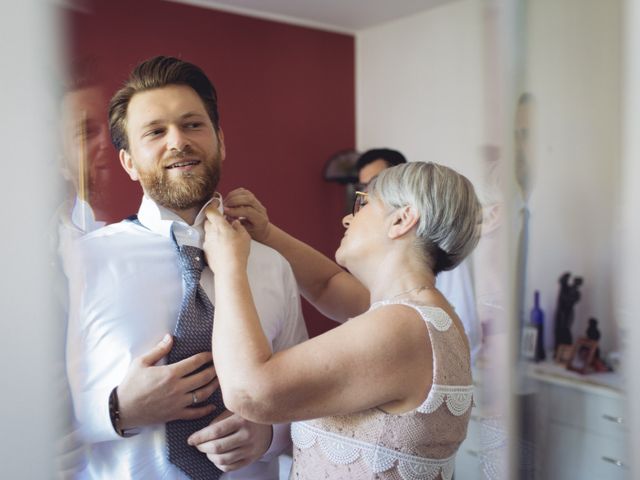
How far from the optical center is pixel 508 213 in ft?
3.45

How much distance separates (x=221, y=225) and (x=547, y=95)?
57cm

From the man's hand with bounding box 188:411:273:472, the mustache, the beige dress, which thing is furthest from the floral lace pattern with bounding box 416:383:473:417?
the mustache

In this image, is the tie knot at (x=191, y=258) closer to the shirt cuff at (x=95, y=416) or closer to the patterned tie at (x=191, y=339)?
the patterned tie at (x=191, y=339)

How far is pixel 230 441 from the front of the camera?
92cm

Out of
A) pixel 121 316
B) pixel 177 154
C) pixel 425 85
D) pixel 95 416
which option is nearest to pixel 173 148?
pixel 177 154

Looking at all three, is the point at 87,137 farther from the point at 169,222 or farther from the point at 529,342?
the point at 529,342

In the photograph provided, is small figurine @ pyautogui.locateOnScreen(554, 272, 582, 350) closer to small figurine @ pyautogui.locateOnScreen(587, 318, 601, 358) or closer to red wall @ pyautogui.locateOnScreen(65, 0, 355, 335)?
small figurine @ pyautogui.locateOnScreen(587, 318, 601, 358)

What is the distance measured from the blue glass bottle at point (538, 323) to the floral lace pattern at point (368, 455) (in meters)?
0.29

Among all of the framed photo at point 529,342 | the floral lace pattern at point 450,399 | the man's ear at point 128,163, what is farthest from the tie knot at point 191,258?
the framed photo at point 529,342

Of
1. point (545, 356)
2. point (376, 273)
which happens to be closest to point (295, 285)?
point (376, 273)

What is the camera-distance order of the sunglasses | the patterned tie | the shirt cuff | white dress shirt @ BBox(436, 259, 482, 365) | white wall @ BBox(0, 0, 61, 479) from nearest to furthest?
white wall @ BBox(0, 0, 61, 479) < the shirt cuff < the patterned tie < the sunglasses < white dress shirt @ BBox(436, 259, 482, 365)

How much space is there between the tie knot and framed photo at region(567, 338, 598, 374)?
0.59m

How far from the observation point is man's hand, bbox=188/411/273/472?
901 mm

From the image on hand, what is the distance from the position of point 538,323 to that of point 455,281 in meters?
0.16
